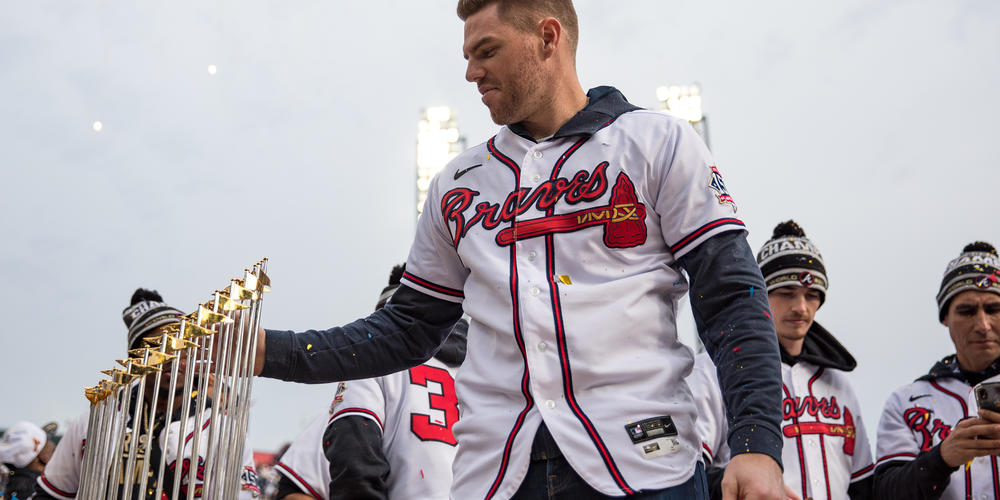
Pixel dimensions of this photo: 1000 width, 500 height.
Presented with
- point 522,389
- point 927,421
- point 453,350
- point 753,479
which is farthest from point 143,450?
point 927,421

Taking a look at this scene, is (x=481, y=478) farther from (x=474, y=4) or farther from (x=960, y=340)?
(x=960, y=340)

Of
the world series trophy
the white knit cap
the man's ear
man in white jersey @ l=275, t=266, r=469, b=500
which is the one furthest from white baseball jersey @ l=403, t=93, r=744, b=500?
the white knit cap

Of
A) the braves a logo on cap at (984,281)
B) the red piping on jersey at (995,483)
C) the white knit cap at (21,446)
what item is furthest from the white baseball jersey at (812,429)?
the white knit cap at (21,446)

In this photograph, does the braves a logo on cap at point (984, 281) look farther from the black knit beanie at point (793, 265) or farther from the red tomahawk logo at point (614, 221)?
the red tomahawk logo at point (614, 221)

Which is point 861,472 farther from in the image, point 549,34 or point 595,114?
point 549,34

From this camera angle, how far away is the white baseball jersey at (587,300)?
1.67m

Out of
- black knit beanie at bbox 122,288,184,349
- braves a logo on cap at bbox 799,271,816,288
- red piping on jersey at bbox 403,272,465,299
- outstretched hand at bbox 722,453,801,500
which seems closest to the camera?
outstretched hand at bbox 722,453,801,500

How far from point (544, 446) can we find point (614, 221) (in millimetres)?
482

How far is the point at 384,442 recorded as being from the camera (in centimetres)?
364

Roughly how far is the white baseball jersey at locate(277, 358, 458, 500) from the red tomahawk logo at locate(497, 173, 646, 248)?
5.82ft

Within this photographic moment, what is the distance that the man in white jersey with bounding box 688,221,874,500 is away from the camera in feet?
12.2

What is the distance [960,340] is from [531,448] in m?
3.03

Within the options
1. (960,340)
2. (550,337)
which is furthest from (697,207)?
(960,340)

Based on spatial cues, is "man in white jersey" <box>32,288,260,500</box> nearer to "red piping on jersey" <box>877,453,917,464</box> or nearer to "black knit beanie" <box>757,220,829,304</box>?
"black knit beanie" <box>757,220,829,304</box>
